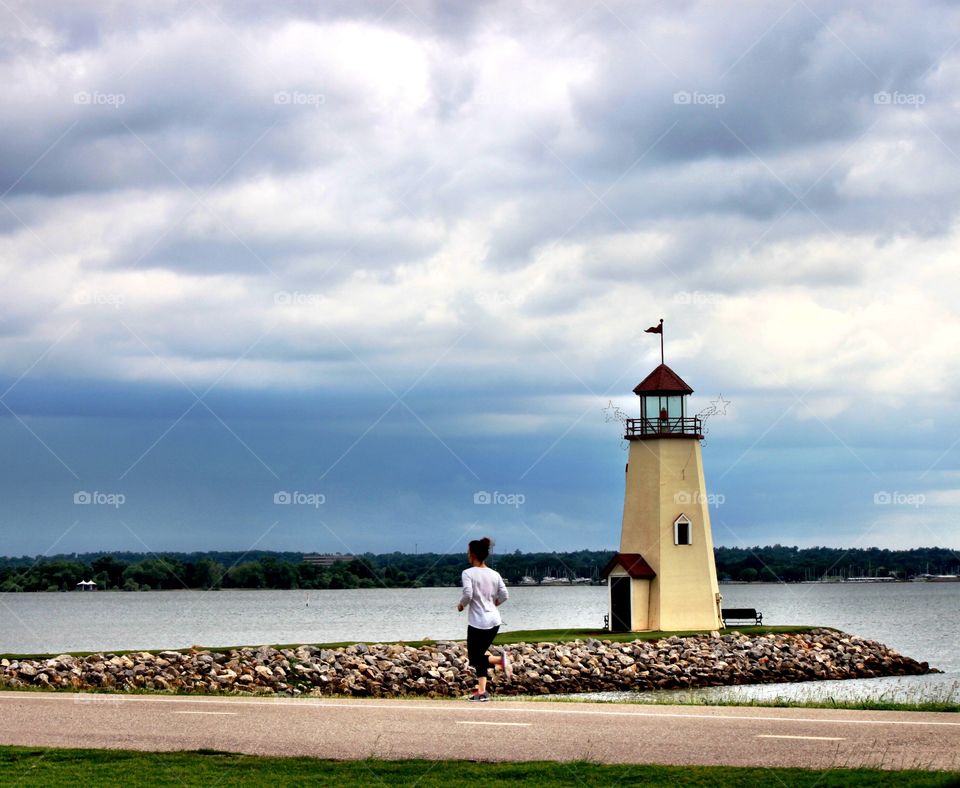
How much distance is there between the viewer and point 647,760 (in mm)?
11984

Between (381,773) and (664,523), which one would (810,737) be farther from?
(664,523)

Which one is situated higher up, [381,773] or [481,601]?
[481,601]

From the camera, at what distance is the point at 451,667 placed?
35.3 m

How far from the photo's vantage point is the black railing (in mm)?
43594

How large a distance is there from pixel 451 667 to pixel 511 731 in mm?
22168

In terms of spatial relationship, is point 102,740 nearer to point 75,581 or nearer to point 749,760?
point 749,760

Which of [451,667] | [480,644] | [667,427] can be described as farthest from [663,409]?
[480,644]

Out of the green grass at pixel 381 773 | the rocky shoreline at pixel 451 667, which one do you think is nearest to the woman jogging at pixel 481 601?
the green grass at pixel 381 773

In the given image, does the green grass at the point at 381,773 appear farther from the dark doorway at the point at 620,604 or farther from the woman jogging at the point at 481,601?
the dark doorway at the point at 620,604

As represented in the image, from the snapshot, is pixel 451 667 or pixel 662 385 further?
pixel 662 385

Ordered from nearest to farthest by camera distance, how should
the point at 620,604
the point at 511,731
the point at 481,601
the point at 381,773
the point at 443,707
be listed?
the point at 381,773, the point at 511,731, the point at 443,707, the point at 481,601, the point at 620,604

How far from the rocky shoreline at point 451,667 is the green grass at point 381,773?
1433cm

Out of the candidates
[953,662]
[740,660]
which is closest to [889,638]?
[953,662]

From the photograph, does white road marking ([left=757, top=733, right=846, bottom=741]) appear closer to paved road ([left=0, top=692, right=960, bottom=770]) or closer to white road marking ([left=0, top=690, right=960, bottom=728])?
paved road ([left=0, top=692, right=960, bottom=770])
